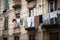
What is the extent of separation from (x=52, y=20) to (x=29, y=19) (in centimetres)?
393

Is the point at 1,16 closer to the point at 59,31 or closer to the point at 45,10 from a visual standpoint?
the point at 45,10

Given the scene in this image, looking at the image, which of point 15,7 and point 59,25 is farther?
point 15,7

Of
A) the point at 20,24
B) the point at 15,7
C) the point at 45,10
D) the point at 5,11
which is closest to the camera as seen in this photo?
the point at 45,10

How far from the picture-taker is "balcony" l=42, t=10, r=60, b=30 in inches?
688

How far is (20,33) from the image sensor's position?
23.8m

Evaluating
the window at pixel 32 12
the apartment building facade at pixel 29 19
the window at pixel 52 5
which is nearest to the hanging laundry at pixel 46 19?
the apartment building facade at pixel 29 19

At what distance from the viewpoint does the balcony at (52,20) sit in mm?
17484

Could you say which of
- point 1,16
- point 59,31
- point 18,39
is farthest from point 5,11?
point 59,31

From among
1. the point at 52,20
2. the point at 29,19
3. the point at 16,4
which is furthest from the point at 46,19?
→ the point at 16,4

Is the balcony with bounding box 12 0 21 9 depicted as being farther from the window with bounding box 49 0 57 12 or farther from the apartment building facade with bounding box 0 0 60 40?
the window with bounding box 49 0 57 12

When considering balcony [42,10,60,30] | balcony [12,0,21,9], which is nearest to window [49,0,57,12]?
balcony [42,10,60,30]

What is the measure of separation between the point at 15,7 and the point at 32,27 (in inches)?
216

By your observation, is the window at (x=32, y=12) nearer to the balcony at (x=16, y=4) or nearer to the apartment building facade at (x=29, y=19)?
the apartment building facade at (x=29, y=19)

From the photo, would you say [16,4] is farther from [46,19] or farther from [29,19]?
[46,19]
